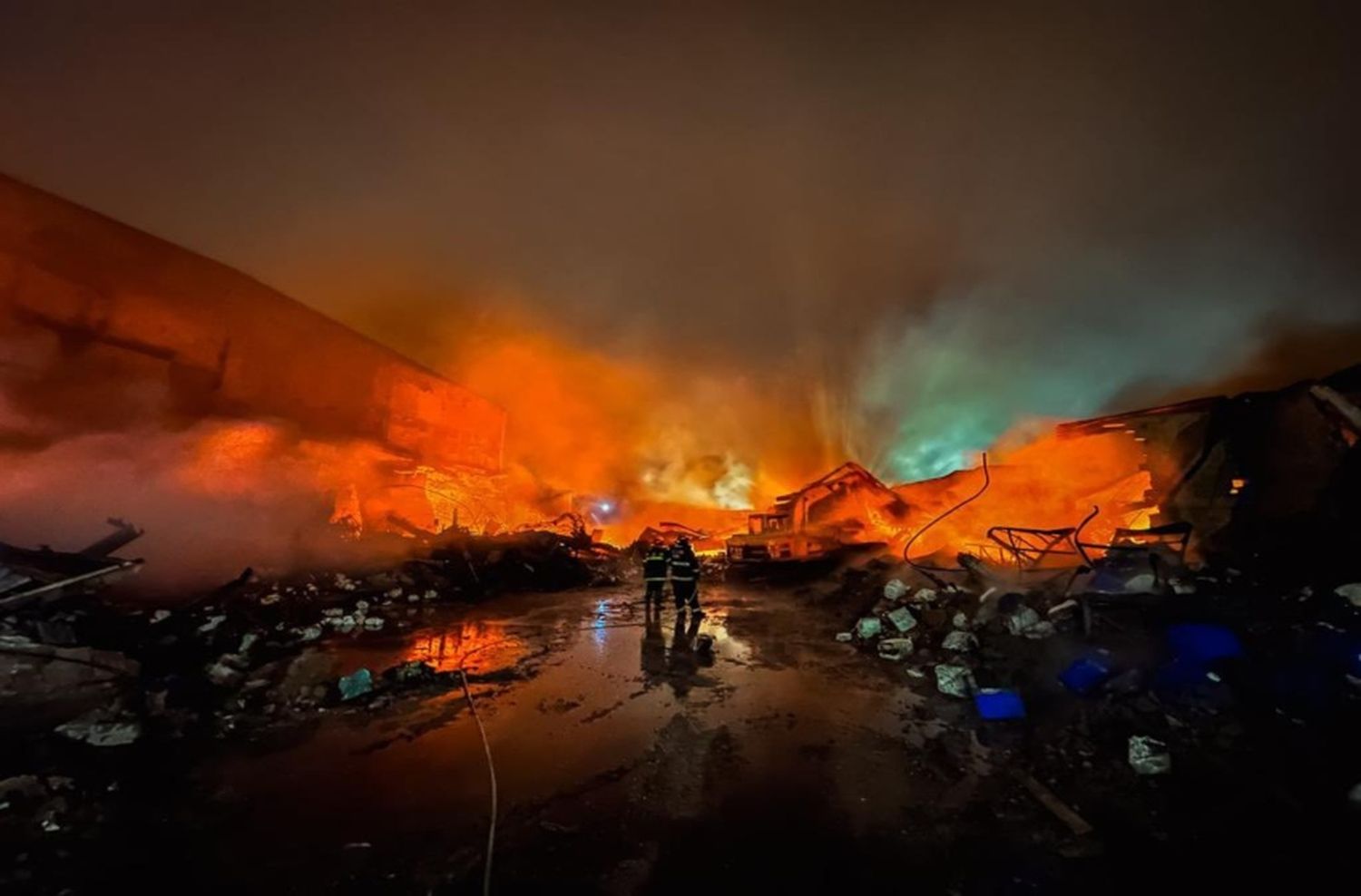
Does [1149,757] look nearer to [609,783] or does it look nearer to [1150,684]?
[1150,684]

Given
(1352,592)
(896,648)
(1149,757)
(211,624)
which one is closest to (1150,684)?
(1149,757)

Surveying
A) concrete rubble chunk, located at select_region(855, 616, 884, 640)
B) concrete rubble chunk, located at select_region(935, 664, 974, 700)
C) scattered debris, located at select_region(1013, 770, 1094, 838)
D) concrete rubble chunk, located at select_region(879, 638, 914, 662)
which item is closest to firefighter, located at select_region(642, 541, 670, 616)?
concrete rubble chunk, located at select_region(855, 616, 884, 640)

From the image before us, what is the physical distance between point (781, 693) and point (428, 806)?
3.63m

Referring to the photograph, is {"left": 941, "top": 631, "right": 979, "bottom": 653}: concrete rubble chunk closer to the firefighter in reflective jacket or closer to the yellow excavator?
the firefighter in reflective jacket

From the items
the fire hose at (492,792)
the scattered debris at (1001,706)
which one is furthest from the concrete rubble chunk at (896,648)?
the fire hose at (492,792)

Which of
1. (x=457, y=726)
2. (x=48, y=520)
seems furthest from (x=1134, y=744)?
(x=48, y=520)

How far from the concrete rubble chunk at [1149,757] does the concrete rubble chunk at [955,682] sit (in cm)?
163

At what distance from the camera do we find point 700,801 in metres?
3.57

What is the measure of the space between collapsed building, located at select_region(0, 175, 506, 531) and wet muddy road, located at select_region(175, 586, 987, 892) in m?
9.67

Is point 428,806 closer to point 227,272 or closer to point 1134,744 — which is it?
point 1134,744

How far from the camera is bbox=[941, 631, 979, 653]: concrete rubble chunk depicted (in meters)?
6.55

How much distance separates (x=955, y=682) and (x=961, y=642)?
1202 millimetres

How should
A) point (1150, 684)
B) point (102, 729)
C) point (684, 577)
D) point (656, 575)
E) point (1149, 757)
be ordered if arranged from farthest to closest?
point (656, 575) → point (684, 577) → point (1150, 684) → point (102, 729) → point (1149, 757)

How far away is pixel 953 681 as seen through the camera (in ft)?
18.3
